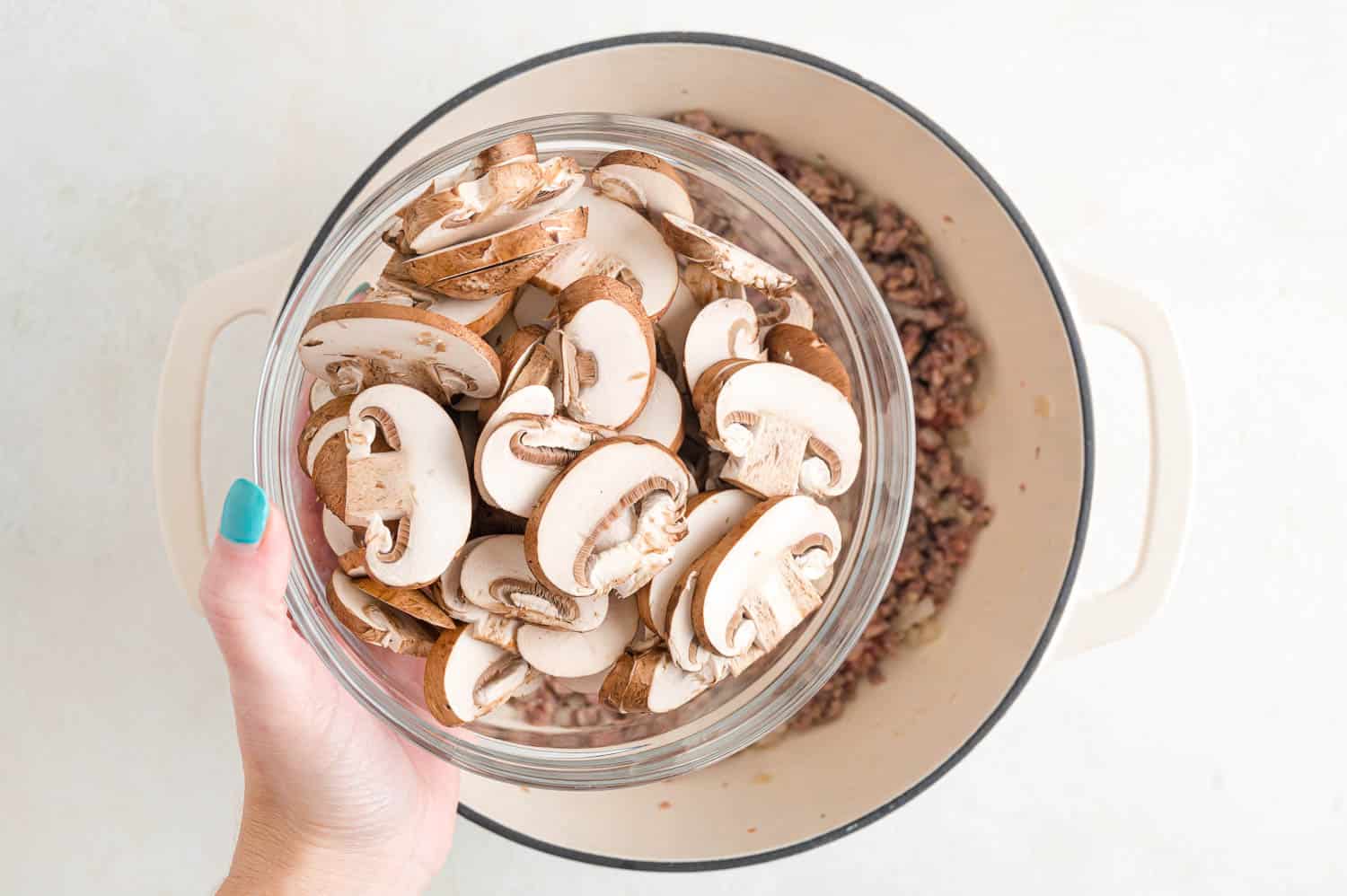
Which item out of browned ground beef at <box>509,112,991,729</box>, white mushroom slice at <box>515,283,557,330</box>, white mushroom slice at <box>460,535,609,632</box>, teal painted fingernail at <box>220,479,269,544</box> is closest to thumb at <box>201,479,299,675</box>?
teal painted fingernail at <box>220,479,269,544</box>

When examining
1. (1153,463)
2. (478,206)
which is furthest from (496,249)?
(1153,463)

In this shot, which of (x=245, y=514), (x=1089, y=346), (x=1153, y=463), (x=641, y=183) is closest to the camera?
(x=245, y=514)

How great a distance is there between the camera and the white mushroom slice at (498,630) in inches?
24.6

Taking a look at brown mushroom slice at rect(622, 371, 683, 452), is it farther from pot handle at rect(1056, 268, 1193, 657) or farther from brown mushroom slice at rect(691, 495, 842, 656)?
pot handle at rect(1056, 268, 1193, 657)

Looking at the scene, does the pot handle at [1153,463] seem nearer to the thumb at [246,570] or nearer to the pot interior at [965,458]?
the pot interior at [965,458]

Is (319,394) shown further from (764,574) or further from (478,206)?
(764,574)

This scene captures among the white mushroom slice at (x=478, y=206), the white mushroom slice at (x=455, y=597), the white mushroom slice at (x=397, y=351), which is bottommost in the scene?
the white mushroom slice at (x=455, y=597)

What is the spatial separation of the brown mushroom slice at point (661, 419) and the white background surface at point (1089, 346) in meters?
0.43

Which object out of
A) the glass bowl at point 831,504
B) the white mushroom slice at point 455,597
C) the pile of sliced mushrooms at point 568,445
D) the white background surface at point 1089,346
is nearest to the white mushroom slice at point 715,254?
the pile of sliced mushrooms at point 568,445

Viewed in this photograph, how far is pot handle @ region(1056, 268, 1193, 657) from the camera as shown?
29.6 inches

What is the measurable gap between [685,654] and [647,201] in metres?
0.29

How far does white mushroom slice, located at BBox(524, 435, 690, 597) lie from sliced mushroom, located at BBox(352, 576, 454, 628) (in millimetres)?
83

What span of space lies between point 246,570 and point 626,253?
30 centimetres

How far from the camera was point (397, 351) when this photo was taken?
0.58 m
